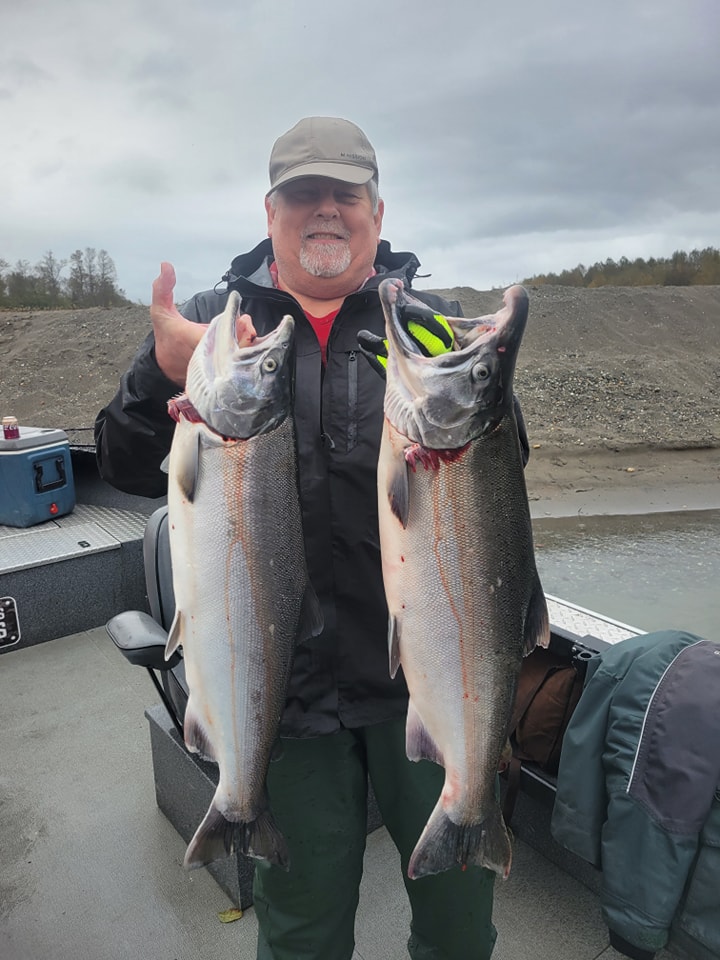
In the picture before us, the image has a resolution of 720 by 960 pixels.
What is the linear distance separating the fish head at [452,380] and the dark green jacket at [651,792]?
1201mm

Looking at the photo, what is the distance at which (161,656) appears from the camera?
2170 mm

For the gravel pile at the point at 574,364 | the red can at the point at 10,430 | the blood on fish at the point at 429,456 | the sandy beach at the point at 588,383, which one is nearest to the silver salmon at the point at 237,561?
the blood on fish at the point at 429,456

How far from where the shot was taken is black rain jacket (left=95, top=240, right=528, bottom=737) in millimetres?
1933

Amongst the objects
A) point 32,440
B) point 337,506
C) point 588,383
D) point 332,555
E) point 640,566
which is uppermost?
point 337,506

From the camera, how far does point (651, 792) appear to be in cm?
210

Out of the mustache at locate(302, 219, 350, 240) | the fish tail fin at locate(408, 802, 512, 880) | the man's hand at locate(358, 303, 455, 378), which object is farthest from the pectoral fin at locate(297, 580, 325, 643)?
the mustache at locate(302, 219, 350, 240)

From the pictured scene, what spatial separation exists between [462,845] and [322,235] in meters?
1.72

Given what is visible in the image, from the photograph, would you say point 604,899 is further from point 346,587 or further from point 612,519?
point 612,519

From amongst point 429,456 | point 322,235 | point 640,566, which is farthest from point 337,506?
point 640,566

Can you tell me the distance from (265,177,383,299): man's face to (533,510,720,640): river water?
6366mm

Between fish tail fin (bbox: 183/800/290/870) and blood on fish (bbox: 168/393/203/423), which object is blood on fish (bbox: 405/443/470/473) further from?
fish tail fin (bbox: 183/800/290/870)

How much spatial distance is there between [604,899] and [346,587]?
Answer: 1.33 m

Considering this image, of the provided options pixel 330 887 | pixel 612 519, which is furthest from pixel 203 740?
pixel 612 519

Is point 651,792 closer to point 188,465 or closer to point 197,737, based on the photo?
point 197,737
